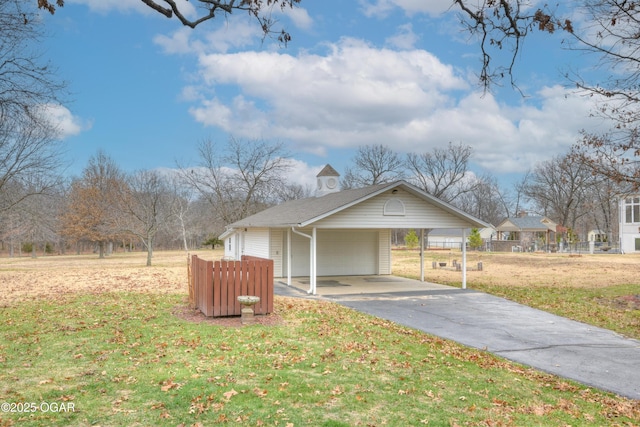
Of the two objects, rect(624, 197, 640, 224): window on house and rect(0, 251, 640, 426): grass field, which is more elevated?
rect(624, 197, 640, 224): window on house

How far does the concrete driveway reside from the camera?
753 cm

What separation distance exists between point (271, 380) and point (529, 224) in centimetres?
6062

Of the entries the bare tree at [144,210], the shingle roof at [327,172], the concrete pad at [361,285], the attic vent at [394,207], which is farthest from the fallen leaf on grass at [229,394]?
the bare tree at [144,210]

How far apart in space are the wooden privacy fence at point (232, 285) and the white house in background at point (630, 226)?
44.1m

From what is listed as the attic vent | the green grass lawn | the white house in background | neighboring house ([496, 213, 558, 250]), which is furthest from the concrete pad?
neighboring house ([496, 213, 558, 250])

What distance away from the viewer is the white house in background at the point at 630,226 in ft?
148

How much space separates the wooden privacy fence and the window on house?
45353mm

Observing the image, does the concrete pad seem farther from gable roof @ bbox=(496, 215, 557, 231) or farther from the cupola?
gable roof @ bbox=(496, 215, 557, 231)

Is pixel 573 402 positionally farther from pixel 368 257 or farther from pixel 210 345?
pixel 368 257

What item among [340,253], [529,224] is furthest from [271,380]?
[529,224]

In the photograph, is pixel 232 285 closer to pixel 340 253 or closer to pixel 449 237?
pixel 340 253

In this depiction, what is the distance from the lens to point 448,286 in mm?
18594

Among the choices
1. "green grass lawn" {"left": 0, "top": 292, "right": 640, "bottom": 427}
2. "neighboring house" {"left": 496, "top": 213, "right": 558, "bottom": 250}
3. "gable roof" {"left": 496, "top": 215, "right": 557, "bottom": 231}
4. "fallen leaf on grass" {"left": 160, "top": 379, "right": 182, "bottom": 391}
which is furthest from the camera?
"gable roof" {"left": 496, "top": 215, "right": 557, "bottom": 231}

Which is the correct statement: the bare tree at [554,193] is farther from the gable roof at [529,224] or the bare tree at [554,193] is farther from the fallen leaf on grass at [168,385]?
the fallen leaf on grass at [168,385]
